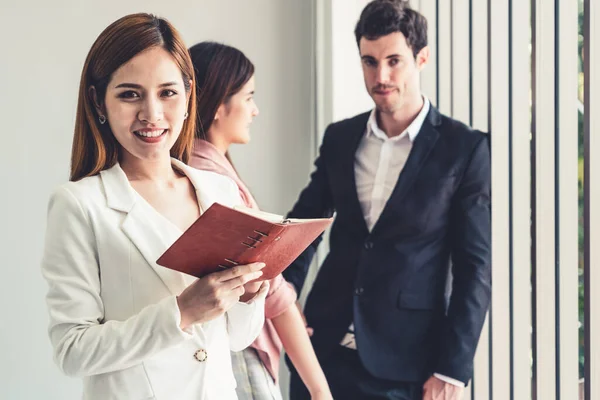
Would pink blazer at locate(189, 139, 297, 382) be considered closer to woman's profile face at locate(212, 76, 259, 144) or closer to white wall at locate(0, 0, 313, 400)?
woman's profile face at locate(212, 76, 259, 144)

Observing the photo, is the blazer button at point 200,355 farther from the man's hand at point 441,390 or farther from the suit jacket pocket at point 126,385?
the man's hand at point 441,390

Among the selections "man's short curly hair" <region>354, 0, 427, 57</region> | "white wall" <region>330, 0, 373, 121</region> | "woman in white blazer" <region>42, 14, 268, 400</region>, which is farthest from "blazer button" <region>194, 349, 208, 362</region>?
"white wall" <region>330, 0, 373, 121</region>

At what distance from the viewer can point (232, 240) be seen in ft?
4.09

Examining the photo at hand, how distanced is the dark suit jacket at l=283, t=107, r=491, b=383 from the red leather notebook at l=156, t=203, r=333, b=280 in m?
0.78

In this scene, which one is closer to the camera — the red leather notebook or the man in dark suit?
the red leather notebook

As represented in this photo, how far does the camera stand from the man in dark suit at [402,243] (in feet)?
6.79

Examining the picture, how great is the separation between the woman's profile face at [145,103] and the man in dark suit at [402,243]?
89 centimetres

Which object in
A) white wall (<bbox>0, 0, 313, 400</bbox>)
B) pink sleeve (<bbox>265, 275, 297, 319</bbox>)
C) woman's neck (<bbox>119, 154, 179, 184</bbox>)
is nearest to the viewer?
woman's neck (<bbox>119, 154, 179, 184</bbox>)

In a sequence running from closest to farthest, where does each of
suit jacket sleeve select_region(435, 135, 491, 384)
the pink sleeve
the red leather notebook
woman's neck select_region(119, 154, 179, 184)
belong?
the red leather notebook, woman's neck select_region(119, 154, 179, 184), the pink sleeve, suit jacket sleeve select_region(435, 135, 491, 384)

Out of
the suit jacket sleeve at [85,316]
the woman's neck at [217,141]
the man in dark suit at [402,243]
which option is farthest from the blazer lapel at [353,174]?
the suit jacket sleeve at [85,316]

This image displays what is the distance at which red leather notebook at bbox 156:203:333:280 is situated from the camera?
1197mm

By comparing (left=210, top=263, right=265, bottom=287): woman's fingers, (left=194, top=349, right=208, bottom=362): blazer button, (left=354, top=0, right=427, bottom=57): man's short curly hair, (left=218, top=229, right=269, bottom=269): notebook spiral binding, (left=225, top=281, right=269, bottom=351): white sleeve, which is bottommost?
(left=194, top=349, right=208, bottom=362): blazer button
